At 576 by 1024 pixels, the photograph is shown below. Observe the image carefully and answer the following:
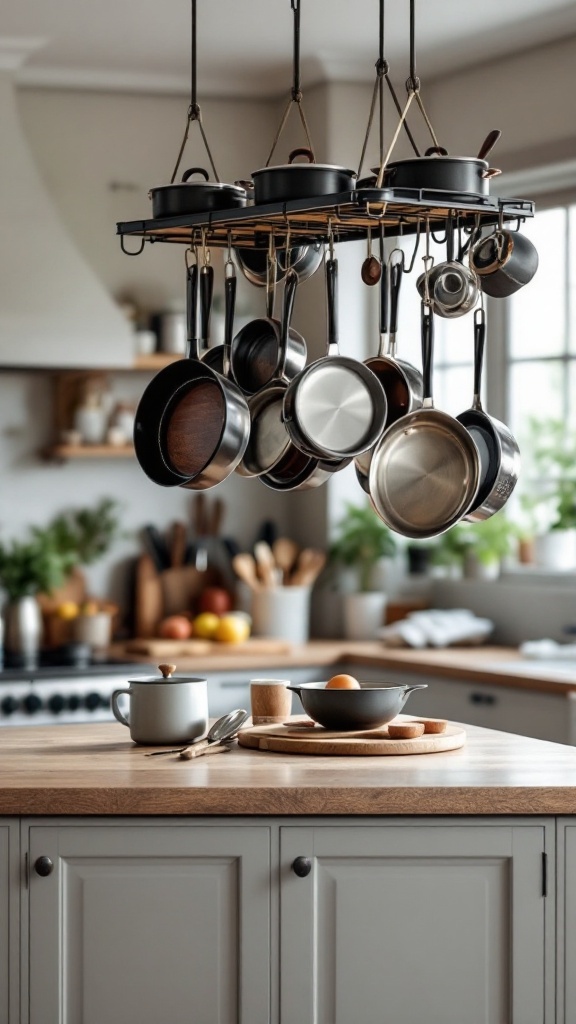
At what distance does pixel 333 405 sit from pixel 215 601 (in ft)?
9.33

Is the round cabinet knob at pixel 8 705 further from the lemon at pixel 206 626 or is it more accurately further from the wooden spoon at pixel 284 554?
the wooden spoon at pixel 284 554

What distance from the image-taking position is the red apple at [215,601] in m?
5.41

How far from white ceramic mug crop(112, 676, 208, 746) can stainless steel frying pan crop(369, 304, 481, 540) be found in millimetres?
518

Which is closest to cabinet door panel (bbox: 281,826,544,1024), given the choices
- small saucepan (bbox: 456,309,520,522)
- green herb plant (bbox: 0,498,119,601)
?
small saucepan (bbox: 456,309,520,522)

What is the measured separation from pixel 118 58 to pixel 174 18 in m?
0.54

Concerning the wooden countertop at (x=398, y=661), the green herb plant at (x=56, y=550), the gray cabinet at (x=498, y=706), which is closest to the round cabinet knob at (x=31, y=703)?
the wooden countertop at (x=398, y=661)

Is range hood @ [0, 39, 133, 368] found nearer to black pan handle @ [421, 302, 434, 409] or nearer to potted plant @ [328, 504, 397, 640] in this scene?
potted plant @ [328, 504, 397, 640]

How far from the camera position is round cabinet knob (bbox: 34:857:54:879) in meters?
2.42

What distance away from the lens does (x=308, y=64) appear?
17.5 feet

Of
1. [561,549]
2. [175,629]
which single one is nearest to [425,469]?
[561,549]

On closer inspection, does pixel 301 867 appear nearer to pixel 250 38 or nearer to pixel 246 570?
pixel 246 570

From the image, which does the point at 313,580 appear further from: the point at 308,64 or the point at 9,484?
the point at 308,64

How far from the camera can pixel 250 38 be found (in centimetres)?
498

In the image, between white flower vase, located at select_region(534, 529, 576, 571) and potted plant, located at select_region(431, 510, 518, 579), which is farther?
potted plant, located at select_region(431, 510, 518, 579)
